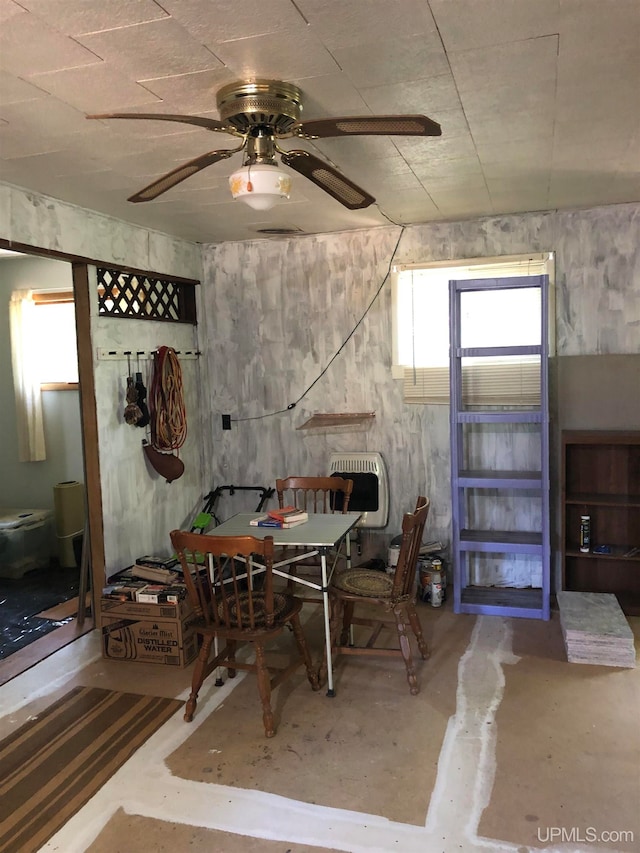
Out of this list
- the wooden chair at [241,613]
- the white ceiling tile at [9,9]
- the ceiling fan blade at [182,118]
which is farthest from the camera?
the wooden chair at [241,613]

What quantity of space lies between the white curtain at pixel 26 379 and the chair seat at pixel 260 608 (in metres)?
3.05

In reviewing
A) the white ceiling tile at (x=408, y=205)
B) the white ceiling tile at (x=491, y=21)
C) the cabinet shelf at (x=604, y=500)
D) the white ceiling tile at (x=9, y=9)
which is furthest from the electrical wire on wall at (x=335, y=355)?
the white ceiling tile at (x=9, y=9)

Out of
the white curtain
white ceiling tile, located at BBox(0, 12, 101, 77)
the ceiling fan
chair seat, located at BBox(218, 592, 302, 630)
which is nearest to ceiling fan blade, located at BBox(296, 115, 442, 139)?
the ceiling fan

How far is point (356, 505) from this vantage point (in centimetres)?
455

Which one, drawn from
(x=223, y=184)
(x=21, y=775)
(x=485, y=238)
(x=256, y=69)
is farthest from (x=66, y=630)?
(x=485, y=238)

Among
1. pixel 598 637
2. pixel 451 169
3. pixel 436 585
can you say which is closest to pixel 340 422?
pixel 436 585

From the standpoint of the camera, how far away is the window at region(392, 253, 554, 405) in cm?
418

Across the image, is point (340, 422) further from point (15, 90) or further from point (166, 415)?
point (15, 90)

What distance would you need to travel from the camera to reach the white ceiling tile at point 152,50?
178cm

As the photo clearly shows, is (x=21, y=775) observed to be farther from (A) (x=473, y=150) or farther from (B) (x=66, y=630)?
(A) (x=473, y=150)

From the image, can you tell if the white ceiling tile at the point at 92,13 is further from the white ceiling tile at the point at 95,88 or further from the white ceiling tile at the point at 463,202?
the white ceiling tile at the point at 463,202

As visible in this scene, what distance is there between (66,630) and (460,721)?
2.38 meters

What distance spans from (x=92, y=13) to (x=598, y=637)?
3277 millimetres

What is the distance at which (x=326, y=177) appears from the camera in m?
2.38
